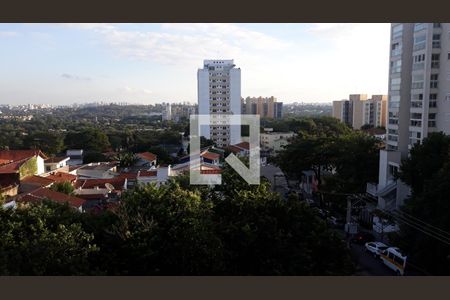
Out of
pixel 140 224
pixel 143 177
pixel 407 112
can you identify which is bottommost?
pixel 143 177

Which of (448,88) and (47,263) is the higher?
(448,88)

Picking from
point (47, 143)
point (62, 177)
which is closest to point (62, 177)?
point (62, 177)

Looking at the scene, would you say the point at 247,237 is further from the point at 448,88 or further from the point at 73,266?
the point at 448,88

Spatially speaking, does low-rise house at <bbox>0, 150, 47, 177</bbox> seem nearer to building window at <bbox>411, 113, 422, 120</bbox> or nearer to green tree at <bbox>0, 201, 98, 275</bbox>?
green tree at <bbox>0, 201, 98, 275</bbox>

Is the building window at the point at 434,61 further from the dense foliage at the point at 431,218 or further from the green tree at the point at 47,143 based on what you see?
the green tree at the point at 47,143

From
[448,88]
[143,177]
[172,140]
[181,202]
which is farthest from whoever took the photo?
[172,140]

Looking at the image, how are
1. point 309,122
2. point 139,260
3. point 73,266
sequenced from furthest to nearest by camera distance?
1. point 309,122
2. point 139,260
3. point 73,266

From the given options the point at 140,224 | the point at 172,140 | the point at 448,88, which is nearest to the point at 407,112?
the point at 448,88
